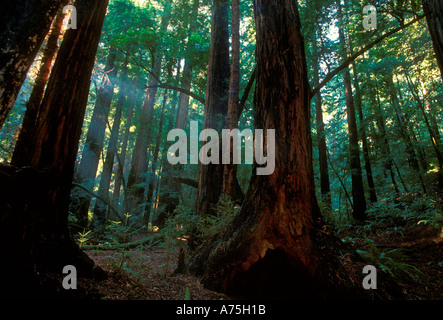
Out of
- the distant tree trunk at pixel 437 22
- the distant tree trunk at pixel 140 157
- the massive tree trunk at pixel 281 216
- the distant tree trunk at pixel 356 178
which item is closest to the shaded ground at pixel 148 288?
the massive tree trunk at pixel 281 216

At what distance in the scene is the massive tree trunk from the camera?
233 cm

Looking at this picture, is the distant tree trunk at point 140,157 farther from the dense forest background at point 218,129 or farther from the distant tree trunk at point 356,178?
the distant tree trunk at point 356,178

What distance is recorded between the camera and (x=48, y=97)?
2.05m

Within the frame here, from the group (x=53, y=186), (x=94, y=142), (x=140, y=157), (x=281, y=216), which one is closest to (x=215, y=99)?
(x=281, y=216)

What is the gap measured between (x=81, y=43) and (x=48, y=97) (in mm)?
703

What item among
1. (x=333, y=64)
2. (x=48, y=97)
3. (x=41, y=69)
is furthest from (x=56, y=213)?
(x=333, y=64)

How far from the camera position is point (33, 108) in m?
2.08

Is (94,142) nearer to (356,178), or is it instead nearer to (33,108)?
(33,108)

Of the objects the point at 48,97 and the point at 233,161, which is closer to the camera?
the point at 48,97

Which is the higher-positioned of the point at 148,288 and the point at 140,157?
the point at 140,157

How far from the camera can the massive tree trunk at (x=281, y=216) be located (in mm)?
2332

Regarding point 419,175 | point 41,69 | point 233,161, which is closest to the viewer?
point 41,69

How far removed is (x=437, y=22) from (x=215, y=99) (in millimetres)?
4803
